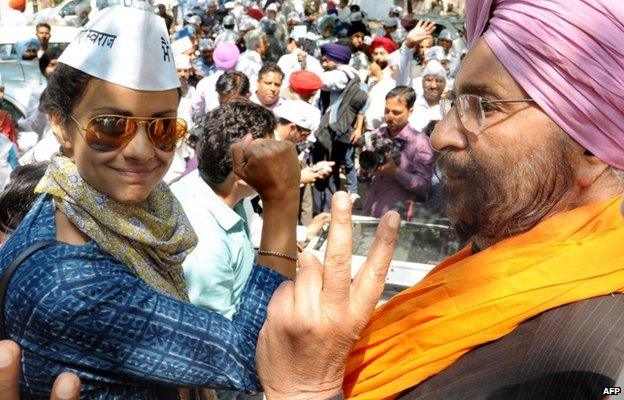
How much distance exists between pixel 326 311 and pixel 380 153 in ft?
13.0

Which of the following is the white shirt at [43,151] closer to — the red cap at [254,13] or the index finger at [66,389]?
the index finger at [66,389]

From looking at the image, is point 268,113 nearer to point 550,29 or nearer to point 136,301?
point 136,301

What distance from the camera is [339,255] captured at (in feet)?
3.70

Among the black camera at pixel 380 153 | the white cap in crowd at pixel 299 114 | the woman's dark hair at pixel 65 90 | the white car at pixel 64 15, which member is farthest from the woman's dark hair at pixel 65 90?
the white car at pixel 64 15

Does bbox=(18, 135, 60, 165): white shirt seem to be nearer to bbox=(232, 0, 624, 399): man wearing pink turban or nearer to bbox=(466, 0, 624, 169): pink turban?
bbox=(232, 0, 624, 399): man wearing pink turban

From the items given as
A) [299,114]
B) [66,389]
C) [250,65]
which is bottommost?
[250,65]

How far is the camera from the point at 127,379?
1.51 metres

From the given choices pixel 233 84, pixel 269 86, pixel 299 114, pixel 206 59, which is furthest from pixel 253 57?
pixel 299 114

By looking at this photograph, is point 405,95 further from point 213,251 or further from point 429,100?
point 213,251

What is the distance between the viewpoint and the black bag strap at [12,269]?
1453mm

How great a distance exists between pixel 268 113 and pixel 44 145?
7.37 ft

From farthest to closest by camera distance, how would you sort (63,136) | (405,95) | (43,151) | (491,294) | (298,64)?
(298,64) < (405,95) < (43,151) < (63,136) < (491,294)

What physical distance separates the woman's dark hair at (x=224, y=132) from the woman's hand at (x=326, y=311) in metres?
1.70

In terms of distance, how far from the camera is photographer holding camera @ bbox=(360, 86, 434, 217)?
4973 mm
